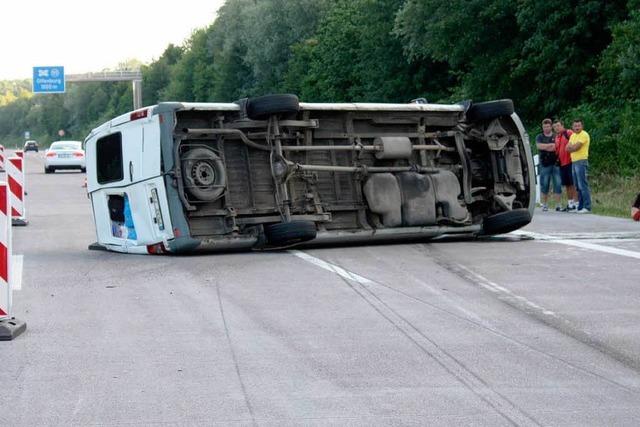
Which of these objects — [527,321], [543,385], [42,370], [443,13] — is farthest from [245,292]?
[443,13]

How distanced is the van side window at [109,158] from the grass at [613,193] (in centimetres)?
894

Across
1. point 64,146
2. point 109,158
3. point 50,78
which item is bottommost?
point 109,158

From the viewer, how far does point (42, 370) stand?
293 inches

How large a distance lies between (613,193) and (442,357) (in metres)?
18.0

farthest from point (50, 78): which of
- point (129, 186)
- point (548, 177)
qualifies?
point (129, 186)

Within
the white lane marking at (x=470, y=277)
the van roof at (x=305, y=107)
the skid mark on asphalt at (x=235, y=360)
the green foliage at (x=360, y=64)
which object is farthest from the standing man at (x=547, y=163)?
the green foliage at (x=360, y=64)

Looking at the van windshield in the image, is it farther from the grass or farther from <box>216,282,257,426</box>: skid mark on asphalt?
<box>216,282,257,426</box>: skid mark on asphalt

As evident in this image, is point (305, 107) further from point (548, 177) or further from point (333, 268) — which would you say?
point (548, 177)

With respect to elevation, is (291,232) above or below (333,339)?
above

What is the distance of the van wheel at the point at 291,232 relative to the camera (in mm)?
13797

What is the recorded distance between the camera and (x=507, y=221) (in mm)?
14953

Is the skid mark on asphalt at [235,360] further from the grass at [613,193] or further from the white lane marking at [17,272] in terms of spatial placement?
the grass at [613,193]

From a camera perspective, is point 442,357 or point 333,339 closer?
point 442,357

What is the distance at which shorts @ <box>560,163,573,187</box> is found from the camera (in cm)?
2192
